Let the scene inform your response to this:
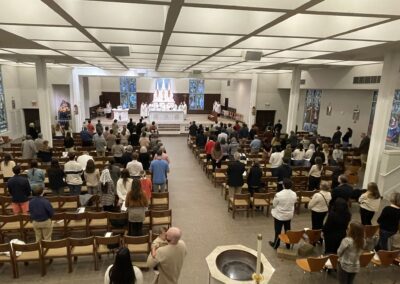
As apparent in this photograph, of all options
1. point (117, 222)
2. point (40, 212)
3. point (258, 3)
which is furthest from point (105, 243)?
point (258, 3)

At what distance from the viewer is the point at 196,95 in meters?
28.9

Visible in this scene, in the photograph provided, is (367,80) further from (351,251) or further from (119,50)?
(119,50)

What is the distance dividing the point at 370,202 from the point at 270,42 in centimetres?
387

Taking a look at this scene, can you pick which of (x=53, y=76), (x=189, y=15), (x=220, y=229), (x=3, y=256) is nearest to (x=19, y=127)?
(x=53, y=76)

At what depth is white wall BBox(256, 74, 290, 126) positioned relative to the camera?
19781mm

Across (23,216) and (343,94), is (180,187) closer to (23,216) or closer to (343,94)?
(23,216)

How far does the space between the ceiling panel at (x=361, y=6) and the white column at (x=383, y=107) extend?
520 centimetres

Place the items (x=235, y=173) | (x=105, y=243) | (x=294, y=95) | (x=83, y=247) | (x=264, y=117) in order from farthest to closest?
1. (x=264, y=117)
2. (x=294, y=95)
3. (x=235, y=173)
4. (x=83, y=247)
5. (x=105, y=243)

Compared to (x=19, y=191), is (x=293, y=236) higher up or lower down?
lower down

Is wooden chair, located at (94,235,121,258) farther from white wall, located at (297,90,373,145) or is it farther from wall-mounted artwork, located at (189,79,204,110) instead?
wall-mounted artwork, located at (189,79,204,110)

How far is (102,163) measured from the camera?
9359 millimetres

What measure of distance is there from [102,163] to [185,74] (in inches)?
452

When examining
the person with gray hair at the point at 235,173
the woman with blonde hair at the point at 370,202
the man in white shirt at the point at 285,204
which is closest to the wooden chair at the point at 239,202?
the person with gray hair at the point at 235,173

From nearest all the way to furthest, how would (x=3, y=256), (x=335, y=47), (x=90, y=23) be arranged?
(x=90, y=23), (x=3, y=256), (x=335, y=47)
